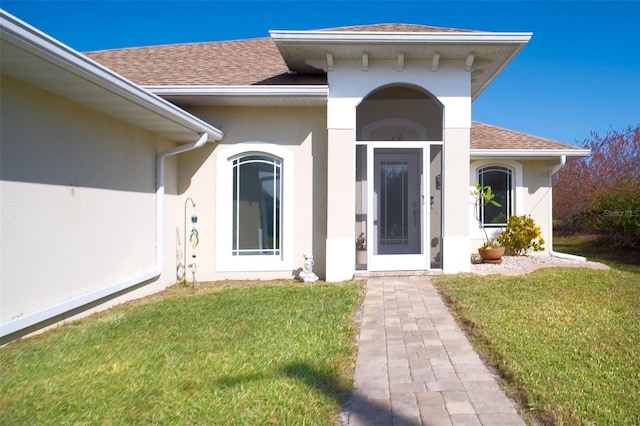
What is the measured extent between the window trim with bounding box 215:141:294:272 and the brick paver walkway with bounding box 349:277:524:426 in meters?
3.16

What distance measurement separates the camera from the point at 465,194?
25.4 feet

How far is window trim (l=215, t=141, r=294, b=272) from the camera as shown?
26.8 feet

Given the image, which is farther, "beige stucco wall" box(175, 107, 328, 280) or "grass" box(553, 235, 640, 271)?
"grass" box(553, 235, 640, 271)

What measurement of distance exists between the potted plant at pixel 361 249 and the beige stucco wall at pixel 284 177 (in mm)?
795

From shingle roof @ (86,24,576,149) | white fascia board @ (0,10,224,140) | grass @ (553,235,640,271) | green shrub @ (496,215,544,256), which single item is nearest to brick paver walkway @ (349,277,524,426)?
white fascia board @ (0,10,224,140)

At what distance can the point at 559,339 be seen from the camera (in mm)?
4152

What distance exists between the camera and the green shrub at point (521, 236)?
35.5ft

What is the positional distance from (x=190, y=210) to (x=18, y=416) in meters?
5.72

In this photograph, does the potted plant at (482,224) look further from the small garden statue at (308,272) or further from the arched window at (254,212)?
the arched window at (254,212)

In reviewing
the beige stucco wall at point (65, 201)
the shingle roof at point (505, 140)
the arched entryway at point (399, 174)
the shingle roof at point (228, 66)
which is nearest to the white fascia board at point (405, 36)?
the shingle roof at point (228, 66)

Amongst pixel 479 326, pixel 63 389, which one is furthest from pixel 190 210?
pixel 479 326

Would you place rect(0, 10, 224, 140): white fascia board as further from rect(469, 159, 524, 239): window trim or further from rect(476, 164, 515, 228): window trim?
rect(476, 164, 515, 228): window trim

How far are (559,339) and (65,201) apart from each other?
606 centimetres

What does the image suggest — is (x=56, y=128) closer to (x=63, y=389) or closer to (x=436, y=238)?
(x=63, y=389)
